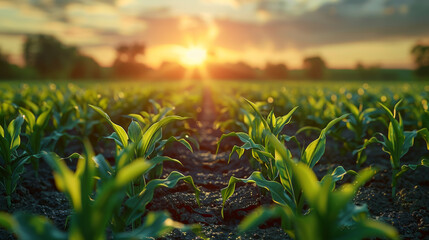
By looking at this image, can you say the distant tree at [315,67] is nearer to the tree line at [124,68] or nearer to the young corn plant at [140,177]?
the tree line at [124,68]

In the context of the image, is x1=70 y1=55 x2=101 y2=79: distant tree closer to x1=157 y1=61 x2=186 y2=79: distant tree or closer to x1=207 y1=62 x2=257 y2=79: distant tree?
x1=157 y1=61 x2=186 y2=79: distant tree

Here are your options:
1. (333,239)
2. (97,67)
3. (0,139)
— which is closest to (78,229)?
(333,239)

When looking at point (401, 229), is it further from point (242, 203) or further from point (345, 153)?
point (345, 153)

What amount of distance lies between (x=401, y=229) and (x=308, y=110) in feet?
13.7

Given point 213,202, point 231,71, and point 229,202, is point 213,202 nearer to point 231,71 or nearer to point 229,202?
point 229,202

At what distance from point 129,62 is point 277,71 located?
37854 mm

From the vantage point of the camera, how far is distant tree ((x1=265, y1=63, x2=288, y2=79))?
77.5m

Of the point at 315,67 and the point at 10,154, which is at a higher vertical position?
the point at 10,154

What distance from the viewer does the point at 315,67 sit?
78062mm

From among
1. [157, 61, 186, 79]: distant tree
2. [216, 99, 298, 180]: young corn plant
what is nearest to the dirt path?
[216, 99, 298, 180]: young corn plant

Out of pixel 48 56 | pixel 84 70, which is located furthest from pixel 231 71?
pixel 48 56

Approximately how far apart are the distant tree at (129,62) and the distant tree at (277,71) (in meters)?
30.6

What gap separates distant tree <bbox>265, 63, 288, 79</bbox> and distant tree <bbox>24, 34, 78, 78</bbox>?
4647 cm

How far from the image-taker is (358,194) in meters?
3.56
